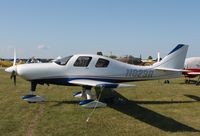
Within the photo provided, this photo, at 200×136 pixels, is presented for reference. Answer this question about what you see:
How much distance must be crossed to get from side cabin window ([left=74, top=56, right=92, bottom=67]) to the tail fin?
4.19 metres

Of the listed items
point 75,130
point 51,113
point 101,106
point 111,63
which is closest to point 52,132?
point 75,130

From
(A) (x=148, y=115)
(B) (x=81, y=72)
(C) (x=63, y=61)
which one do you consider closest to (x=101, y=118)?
(A) (x=148, y=115)

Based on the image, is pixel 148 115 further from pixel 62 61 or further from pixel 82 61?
pixel 62 61

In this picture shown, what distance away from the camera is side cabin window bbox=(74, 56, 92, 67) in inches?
513

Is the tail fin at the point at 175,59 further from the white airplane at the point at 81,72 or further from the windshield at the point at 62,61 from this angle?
the windshield at the point at 62,61

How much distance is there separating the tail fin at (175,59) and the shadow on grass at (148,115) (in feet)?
7.33

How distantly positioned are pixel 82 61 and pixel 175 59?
18.0ft

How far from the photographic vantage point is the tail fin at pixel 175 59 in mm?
15156

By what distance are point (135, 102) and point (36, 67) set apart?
5208 mm

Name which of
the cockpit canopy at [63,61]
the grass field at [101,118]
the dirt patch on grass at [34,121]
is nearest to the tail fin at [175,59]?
the grass field at [101,118]

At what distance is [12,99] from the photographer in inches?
548

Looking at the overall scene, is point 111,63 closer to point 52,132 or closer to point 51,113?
point 51,113

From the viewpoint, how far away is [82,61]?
43.0 ft

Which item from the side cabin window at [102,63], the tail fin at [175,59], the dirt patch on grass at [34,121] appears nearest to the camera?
the dirt patch on grass at [34,121]
